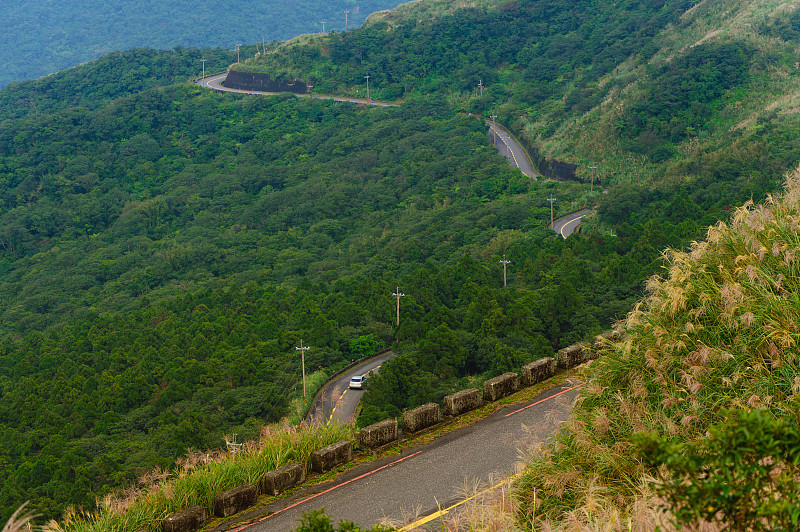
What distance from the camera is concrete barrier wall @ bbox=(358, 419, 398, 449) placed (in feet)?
32.4

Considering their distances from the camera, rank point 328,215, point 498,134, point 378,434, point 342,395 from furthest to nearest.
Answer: point 498,134, point 328,215, point 342,395, point 378,434

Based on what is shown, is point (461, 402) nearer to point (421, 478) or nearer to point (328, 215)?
point (421, 478)

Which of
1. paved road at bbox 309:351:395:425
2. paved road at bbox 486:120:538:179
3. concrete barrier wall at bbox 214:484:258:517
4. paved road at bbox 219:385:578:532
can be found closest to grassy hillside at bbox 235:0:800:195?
paved road at bbox 486:120:538:179

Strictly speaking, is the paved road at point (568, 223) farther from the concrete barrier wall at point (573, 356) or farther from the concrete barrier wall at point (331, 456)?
the concrete barrier wall at point (331, 456)

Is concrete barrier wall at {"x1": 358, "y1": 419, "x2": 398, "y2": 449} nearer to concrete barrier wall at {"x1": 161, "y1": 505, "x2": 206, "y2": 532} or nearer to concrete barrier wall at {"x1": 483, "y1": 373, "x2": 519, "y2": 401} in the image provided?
concrete barrier wall at {"x1": 483, "y1": 373, "x2": 519, "y2": 401}

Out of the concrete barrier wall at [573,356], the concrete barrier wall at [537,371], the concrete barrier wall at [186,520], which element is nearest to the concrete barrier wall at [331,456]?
the concrete barrier wall at [186,520]

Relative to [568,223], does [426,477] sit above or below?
above

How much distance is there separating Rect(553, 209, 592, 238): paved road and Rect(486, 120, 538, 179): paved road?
511 inches

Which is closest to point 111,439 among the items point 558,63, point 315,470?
point 315,470

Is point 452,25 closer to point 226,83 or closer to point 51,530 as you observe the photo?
point 226,83

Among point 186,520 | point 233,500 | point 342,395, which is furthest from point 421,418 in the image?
point 342,395

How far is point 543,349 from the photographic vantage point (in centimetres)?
2414

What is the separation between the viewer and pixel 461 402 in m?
10.9

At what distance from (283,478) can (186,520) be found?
4.28ft
